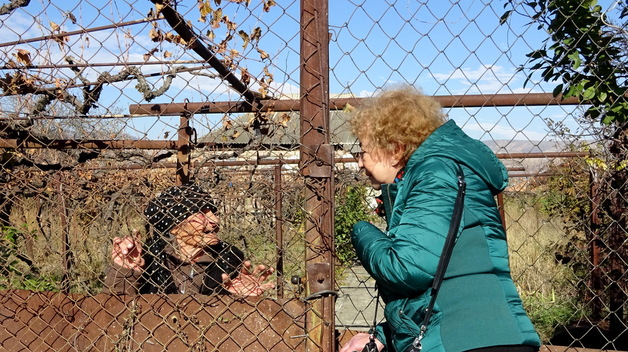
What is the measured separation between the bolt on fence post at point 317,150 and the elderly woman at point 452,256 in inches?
16.7

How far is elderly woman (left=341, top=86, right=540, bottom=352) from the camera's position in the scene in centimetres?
174

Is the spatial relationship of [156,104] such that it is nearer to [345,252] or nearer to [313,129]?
[313,129]

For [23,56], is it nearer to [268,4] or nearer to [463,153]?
[268,4]

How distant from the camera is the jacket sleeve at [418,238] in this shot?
1723mm

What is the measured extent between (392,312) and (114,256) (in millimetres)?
1467

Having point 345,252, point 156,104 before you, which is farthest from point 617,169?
point 345,252

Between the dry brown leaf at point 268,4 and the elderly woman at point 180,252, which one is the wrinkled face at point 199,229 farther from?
the dry brown leaf at point 268,4

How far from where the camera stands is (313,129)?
237 centimetres

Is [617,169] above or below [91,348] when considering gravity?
above

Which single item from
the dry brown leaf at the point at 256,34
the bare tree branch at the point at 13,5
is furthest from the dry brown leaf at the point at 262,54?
the bare tree branch at the point at 13,5

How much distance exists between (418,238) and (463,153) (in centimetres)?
31

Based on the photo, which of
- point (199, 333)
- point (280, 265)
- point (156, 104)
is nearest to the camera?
point (199, 333)

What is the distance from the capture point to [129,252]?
2.80 meters

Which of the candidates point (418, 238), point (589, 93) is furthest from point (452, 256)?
point (589, 93)
